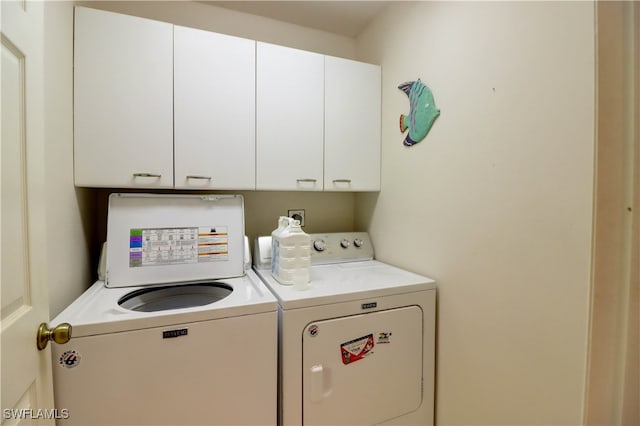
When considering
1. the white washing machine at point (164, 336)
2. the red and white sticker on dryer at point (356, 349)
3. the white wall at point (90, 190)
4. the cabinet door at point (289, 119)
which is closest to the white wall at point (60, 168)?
the white wall at point (90, 190)

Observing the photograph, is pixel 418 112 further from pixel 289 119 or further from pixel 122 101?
pixel 122 101

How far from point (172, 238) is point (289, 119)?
0.95 metres

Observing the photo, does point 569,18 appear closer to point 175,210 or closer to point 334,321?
point 334,321

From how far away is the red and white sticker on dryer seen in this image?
4.49 ft

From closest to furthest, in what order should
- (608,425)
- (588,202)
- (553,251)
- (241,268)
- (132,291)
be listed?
(608,425), (588,202), (553,251), (132,291), (241,268)

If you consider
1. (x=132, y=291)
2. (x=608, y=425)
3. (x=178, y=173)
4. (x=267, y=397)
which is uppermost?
(x=178, y=173)

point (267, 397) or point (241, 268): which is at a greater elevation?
point (241, 268)

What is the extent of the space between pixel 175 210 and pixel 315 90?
1.09 m

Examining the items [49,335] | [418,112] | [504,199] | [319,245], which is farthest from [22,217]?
[418,112]

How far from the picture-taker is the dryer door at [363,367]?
1314mm

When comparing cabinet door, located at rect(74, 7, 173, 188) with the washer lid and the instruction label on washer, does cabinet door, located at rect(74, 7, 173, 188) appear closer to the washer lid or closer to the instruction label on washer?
the washer lid

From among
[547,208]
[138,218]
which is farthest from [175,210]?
[547,208]

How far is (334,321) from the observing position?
1.35 m

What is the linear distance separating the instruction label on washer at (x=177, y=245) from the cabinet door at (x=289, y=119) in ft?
1.31
